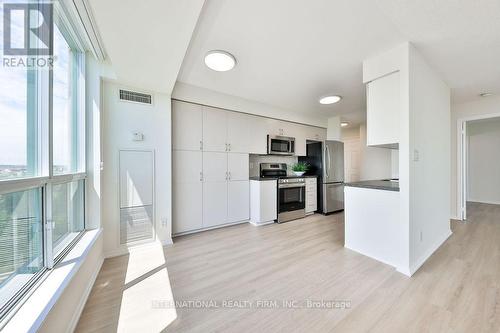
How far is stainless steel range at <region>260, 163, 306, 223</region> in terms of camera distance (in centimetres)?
388

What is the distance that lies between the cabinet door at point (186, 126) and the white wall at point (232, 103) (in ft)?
0.43

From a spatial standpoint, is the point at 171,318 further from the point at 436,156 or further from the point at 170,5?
the point at 436,156

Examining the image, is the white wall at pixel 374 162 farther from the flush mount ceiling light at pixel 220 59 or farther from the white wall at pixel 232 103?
the flush mount ceiling light at pixel 220 59

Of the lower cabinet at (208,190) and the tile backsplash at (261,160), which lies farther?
the tile backsplash at (261,160)

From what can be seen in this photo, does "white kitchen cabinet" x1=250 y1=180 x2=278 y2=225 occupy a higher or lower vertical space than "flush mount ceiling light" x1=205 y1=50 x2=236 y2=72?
Answer: lower

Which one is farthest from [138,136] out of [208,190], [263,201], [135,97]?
[263,201]

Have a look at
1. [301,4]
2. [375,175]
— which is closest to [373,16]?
[301,4]

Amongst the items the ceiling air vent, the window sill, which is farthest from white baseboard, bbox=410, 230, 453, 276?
the ceiling air vent

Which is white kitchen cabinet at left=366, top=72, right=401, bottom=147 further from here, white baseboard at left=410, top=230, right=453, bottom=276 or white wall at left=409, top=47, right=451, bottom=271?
white baseboard at left=410, top=230, right=453, bottom=276

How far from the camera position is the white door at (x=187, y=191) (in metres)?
3.04

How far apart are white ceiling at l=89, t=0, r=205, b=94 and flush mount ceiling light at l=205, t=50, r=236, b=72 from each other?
363 mm

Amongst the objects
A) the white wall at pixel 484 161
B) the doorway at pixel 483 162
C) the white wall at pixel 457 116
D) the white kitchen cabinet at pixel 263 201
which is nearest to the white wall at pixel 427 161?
the white wall at pixel 457 116

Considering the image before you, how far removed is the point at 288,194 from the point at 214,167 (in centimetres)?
170

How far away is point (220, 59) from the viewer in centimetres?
216
